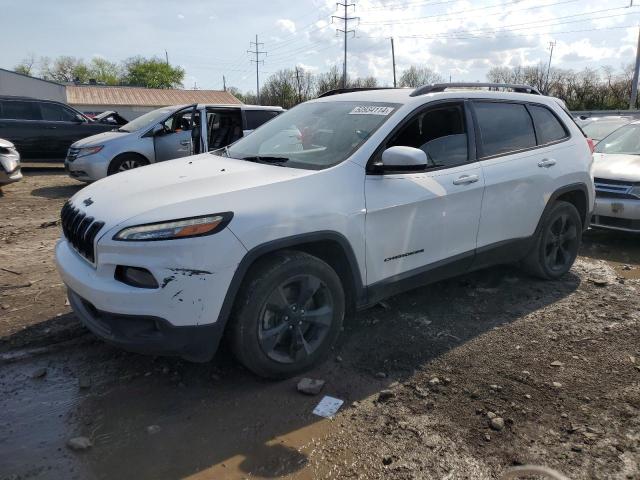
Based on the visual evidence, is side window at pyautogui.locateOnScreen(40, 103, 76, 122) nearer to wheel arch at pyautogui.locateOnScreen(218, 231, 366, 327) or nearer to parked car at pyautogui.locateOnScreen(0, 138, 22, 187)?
parked car at pyautogui.locateOnScreen(0, 138, 22, 187)

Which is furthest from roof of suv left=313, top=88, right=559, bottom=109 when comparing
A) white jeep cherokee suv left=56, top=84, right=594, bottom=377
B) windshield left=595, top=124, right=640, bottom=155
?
windshield left=595, top=124, right=640, bottom=155

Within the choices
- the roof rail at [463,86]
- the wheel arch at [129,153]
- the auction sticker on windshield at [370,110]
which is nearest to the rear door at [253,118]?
the wheel arch at [129,153]

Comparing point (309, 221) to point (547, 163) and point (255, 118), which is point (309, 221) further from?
point (255, 118)

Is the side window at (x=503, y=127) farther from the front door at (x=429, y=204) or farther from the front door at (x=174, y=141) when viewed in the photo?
the front door at (x=174, y=141)

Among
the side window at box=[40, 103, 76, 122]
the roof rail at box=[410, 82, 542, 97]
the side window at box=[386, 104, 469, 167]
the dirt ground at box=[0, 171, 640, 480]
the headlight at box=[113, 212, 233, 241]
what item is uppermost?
the side window at box=[40, 103, 76, 122]

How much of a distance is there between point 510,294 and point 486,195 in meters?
1.20

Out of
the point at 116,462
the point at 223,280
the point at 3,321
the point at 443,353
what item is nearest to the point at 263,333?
the point at 223,280

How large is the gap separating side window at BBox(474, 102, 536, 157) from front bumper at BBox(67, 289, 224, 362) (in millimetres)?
2717

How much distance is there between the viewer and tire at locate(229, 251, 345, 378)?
9.92 feet

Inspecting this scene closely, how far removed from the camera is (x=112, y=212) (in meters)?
3.01

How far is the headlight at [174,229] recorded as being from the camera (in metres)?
2.78

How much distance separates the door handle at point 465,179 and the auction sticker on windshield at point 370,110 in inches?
29.1

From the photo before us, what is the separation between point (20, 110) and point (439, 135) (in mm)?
11942

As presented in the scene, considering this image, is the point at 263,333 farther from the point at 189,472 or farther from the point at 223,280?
the point at 189,472
